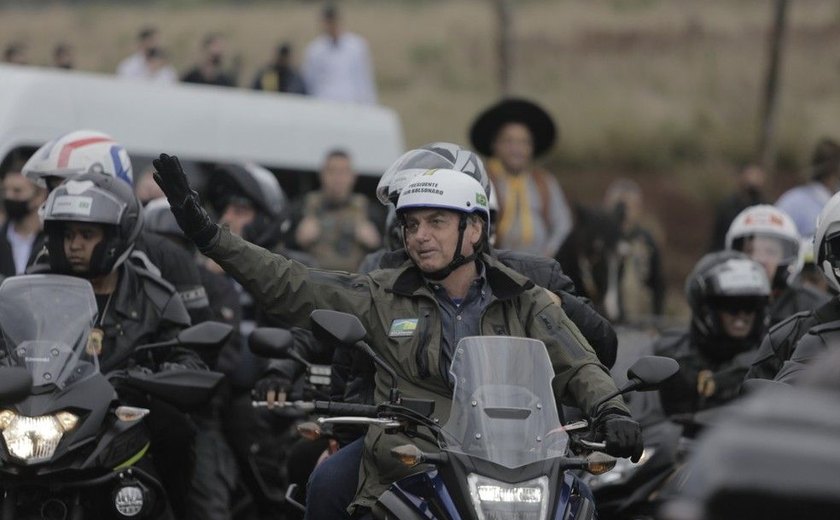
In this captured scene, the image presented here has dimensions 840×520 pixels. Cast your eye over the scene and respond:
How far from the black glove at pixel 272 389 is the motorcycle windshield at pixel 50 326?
0.99 meters

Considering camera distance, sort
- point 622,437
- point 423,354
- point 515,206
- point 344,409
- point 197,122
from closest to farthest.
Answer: point 622,437
point 344,409
point 423,354
point 515,206
point 197,122

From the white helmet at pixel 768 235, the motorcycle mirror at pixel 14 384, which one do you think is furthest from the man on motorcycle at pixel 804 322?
the white helmet at pixel 768 235

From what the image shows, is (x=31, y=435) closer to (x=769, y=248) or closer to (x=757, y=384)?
(x=757, y=384)

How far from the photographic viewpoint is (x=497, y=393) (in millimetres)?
6645

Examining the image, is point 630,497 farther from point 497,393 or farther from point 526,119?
point 526,119

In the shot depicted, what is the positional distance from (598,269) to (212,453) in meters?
7.49

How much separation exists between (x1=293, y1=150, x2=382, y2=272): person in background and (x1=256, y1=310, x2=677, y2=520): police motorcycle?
8.43 metres

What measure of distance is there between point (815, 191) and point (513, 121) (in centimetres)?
259

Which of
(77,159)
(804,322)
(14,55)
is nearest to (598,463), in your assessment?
(804,322)

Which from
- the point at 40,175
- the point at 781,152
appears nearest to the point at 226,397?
the point at 40,175

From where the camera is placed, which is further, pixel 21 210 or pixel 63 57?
pixel 63 57

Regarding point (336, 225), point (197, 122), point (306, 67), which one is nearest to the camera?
point (336, 225)

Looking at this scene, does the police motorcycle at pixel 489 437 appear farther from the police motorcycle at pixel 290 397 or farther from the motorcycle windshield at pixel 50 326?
the motorcycle windshield at pixel 50 326

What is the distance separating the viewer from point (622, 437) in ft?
22.5
